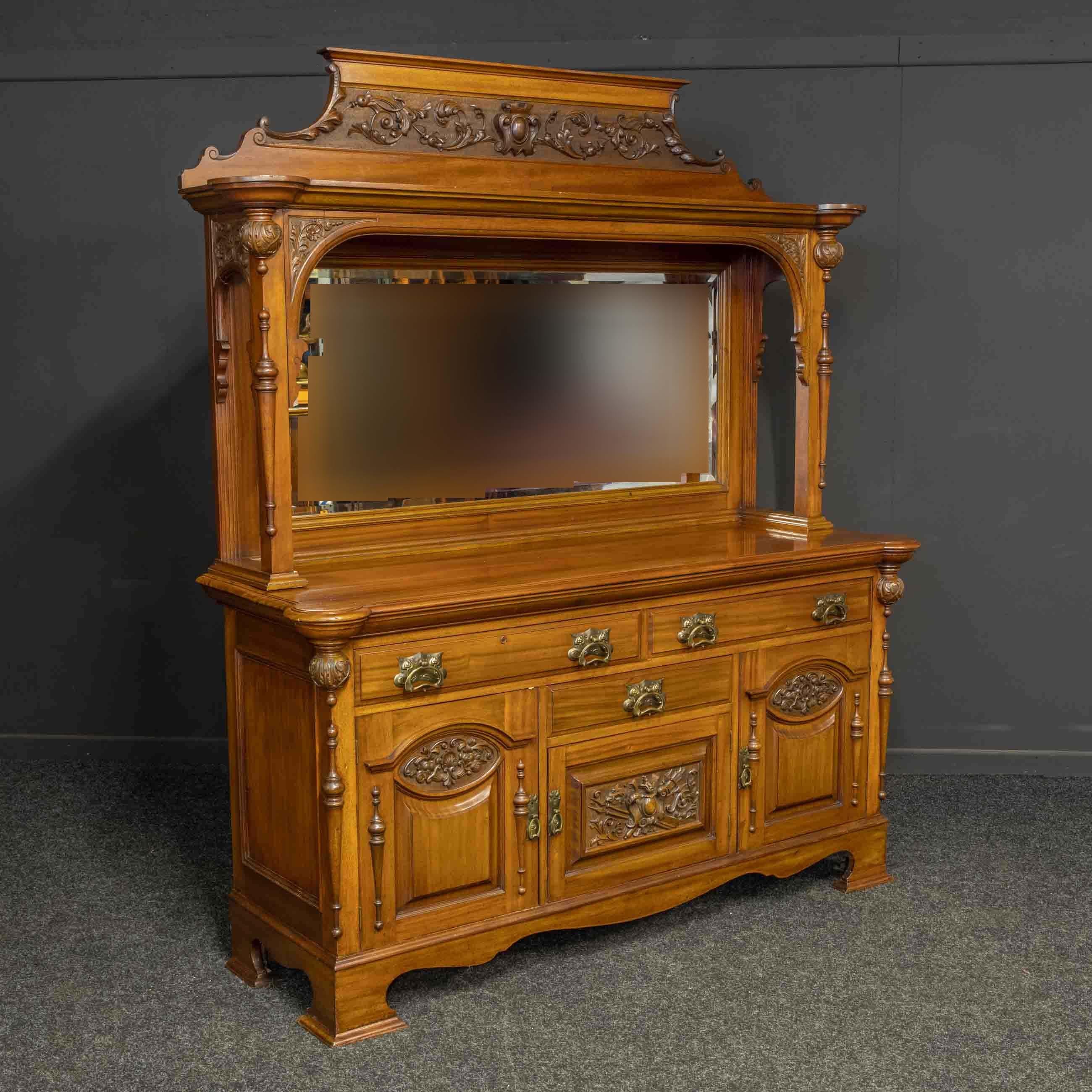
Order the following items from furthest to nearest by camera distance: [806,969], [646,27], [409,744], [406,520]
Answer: [646,27] → [406,520] → [806,969] → [409,744]

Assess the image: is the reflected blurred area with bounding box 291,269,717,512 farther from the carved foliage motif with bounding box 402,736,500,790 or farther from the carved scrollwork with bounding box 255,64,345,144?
the carved foliage motif with bounding box 402,736,500,790

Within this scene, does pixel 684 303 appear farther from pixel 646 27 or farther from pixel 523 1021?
pixel 523 1021

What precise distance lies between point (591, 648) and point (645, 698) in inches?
8.1

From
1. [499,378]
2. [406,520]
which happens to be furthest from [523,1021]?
[499,378]

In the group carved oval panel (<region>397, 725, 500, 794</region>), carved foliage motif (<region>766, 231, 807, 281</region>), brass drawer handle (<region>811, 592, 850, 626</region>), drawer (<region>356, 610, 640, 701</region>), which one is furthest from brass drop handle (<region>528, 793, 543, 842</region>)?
carved foliage motif (<region>766, 231, 807, 281</region>)

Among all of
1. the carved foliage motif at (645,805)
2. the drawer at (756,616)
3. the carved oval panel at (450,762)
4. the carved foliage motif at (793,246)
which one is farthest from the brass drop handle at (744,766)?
the carved foliage motif at (793,246)

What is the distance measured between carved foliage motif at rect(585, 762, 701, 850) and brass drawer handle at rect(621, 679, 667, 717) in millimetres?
157

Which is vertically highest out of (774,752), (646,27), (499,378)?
(646,27)

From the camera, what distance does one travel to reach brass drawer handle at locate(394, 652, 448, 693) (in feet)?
9.22

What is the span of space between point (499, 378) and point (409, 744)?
1.02 m

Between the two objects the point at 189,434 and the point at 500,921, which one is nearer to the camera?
the point at 500,921

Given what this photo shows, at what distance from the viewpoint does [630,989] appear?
3006mm

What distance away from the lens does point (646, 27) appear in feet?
13.7

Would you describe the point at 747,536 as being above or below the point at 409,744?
above
